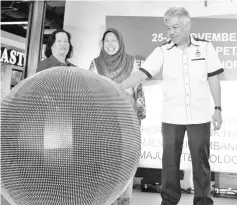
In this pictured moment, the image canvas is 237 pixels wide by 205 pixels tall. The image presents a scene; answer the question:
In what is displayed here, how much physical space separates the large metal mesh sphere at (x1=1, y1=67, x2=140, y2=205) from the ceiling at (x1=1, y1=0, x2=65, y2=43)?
308cm

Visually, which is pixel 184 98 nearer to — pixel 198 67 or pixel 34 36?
pixel 198 67

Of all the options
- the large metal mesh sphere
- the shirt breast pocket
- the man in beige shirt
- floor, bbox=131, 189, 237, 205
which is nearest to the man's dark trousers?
the man in beige shirt

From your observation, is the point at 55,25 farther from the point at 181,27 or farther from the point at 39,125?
the point at 39,125

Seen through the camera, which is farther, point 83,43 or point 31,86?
point 83,43

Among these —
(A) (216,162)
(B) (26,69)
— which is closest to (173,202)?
(A) (216,162)

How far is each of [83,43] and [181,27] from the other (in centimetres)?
142

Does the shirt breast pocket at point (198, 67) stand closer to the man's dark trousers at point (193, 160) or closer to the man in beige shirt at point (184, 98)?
the man in beige shirt at point (184, 98)

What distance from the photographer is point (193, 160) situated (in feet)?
7.59

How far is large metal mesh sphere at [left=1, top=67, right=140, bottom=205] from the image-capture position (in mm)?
788

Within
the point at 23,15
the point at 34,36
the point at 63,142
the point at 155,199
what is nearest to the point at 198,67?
the point at 155,199

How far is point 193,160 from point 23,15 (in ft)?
9.20

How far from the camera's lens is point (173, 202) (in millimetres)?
2344

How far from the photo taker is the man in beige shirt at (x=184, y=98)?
229 centimetres

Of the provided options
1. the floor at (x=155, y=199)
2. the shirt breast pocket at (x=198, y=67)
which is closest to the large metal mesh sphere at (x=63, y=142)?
the shirt breast pocket at (x=198, y=67)
